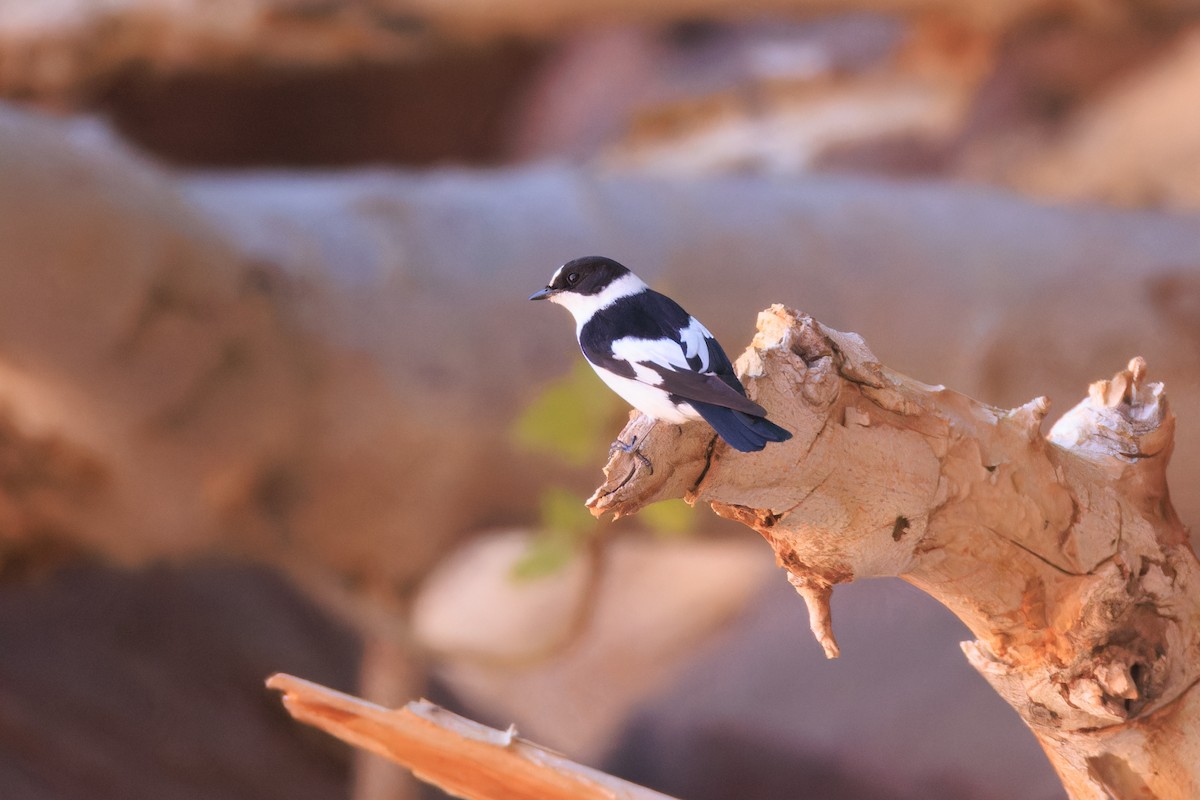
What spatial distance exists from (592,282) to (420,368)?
2.40ft

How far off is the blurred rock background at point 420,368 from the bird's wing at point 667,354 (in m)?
0.64

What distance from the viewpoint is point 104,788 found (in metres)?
1.30

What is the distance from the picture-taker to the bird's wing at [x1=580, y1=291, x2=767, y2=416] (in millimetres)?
430

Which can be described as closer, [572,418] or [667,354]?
[667,354]

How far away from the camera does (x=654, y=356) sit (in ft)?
1.50

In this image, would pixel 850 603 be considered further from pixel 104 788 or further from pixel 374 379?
pixel 104 788

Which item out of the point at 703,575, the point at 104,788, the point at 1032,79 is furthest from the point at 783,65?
the point at 104,788

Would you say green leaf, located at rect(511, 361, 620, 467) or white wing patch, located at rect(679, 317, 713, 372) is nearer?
white wing patch, located at rect(679, 317, 713, 372)

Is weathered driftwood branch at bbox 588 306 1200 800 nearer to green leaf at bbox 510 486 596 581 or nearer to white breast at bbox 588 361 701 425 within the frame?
white breast at bbox 588 361 701 425

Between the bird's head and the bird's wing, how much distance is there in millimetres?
15

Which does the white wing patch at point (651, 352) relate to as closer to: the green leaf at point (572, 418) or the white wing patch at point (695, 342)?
the white wing patch at point (695, 342)

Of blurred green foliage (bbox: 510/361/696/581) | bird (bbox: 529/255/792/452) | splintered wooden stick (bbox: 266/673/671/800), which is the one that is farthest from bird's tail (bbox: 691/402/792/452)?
blurred green foliage (bbox: 510/361/696/581)

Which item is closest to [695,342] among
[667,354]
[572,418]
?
[667,354]

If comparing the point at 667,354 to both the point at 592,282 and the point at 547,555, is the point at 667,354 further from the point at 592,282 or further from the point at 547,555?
the point at 547,555
